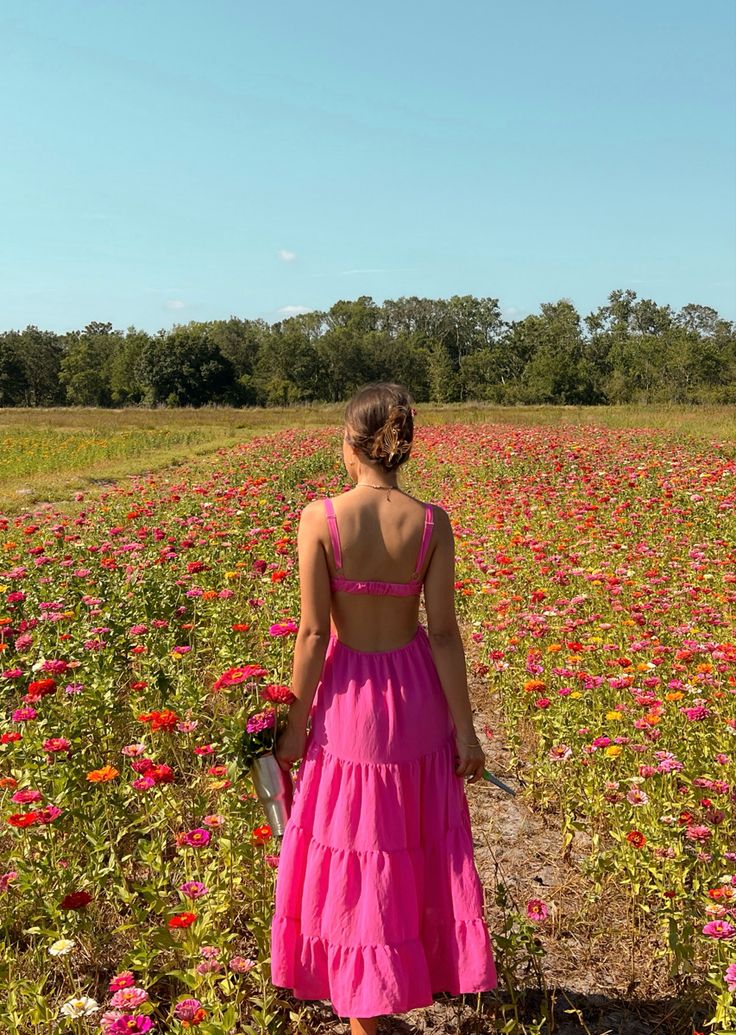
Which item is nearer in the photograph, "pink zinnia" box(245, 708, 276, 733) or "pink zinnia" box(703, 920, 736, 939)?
"pink zinnia" box(703, 920, 736, 939)

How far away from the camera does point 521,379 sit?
75312 millimetres

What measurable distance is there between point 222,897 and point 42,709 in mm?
1399

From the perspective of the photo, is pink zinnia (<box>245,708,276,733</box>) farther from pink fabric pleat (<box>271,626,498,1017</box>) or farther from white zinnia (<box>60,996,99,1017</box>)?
white zinnia (<box>60,996,99,1017</box>)

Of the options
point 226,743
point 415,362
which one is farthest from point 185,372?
point 226,743

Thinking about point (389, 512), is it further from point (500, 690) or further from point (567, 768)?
point (500, 690)

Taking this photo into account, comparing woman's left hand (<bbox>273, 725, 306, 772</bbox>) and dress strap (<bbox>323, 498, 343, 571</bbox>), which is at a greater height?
dress strap (<bbox>323, 498, 343, 571</bbox>)

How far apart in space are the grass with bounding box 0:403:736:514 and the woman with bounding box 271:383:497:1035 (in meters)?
10.2

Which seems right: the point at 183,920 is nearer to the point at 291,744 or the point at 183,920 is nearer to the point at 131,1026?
the point at 131,1026

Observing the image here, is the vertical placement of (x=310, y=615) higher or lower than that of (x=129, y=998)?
higher

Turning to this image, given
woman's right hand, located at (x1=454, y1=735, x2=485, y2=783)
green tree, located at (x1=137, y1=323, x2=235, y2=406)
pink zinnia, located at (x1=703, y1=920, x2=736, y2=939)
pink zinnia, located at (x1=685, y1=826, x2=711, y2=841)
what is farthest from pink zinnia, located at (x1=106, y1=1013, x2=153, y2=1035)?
green tree, located at (x1=137, y1=323, x2=235, y2=406)

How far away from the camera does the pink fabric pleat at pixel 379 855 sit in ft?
6.54

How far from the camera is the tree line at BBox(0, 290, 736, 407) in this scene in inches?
2557

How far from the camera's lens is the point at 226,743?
2.58m

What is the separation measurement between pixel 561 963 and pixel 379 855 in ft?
3.36
